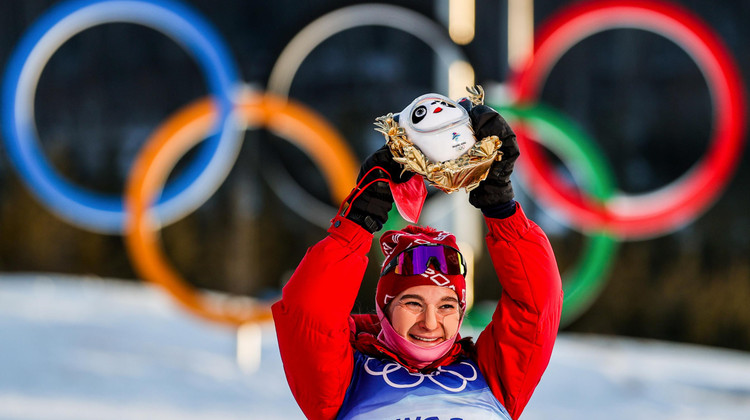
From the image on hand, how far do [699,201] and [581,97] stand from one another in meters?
5.06

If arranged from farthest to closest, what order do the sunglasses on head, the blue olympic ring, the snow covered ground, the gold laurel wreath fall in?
1. the blue olympic ring
2. the snow covered ground
3. the sunglasses on head
4. the gold laurel wreath

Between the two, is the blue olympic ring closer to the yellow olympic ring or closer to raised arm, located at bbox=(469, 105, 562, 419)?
the yellow olympic ring

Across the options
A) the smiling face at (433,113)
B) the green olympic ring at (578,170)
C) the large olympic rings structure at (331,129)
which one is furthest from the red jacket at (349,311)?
the large olympic rings structure at (331,129)

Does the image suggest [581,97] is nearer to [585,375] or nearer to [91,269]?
[585,375]

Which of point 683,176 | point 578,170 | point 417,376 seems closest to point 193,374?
point 578,170

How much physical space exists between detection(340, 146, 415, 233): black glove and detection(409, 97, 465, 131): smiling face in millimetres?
87

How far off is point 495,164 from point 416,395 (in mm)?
512

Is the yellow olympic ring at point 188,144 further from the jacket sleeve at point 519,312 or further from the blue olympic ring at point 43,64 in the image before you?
the jacket sleeve at point 519,312

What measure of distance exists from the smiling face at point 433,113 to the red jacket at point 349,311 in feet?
0.75

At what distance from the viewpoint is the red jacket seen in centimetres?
176

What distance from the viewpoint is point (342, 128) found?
9.71 meters

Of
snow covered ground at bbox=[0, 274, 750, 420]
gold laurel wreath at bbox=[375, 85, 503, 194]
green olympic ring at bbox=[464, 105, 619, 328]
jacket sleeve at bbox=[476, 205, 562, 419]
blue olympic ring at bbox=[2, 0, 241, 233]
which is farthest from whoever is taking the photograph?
blue olympic ring at bbox=[2, 0, 241, 233]

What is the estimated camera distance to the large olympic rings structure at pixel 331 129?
5164 mm

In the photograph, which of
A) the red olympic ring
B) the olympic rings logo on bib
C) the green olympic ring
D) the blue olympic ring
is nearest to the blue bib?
the olympic rings logo on bib
